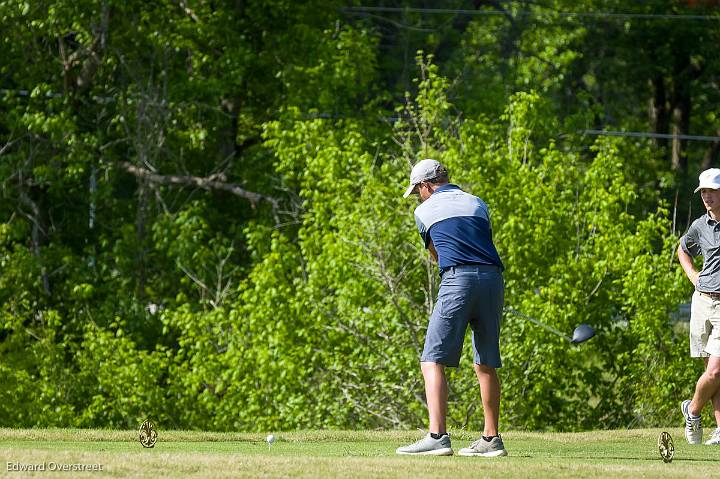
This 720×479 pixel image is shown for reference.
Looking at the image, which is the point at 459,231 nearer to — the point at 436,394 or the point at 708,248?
the point at 436,394

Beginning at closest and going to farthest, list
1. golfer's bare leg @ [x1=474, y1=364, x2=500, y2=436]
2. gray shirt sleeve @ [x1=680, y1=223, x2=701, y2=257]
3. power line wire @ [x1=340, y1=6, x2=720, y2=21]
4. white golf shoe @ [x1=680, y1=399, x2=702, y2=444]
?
1. golfer's bare leg @ [x1=474, y1=364, x2=500, y2=436]
2. white golf shoe @ [x1=680, y1=399, x2=702, y2=444]
3. gray shirt sleeve @ [x1=680, y1=223, x2=701, y2=257]
4. power line wire @ [x1=340, y1=6, x2=720, y2=21]

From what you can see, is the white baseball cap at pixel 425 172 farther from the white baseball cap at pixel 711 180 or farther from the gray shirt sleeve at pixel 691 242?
the gray shirt sleeve at pixel 691 242

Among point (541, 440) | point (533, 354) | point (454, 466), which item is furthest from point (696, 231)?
point (533, 354)

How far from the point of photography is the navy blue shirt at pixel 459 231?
800 centimetres

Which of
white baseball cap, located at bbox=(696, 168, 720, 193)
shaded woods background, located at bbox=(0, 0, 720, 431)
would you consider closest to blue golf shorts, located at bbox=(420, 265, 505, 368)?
white baseball cap, located at bbox=(696, 168, 720, 193)

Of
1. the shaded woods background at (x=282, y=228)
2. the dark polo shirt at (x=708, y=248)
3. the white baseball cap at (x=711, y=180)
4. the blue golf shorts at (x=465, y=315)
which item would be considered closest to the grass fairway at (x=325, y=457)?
the blue golf shorts at (x=465, y=315)

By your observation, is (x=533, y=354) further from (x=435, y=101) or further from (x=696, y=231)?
(x=696, y=231)

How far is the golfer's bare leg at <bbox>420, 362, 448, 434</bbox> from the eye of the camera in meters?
7.96

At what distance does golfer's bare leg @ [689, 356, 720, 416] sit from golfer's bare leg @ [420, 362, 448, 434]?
2539 mm

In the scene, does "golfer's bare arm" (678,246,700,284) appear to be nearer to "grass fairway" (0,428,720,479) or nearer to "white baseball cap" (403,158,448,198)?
"grass fairway" (0,428,720,479)

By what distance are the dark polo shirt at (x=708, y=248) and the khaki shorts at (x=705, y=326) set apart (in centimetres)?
10

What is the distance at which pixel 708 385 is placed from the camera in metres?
9.66

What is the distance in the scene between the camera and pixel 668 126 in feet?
125

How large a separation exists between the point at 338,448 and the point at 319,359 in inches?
347
